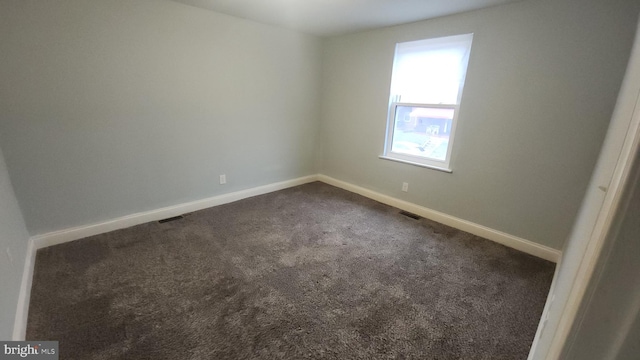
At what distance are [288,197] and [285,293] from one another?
188 cm

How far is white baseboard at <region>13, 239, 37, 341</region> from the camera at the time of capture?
138 centimetres

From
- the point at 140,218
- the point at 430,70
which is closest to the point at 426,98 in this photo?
the point at 430,70

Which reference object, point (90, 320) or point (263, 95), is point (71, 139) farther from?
point (263, 95)

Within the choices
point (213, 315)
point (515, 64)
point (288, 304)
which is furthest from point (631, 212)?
point (515, 64)

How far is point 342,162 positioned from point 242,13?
90.4 inches

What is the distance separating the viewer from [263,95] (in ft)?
11.0

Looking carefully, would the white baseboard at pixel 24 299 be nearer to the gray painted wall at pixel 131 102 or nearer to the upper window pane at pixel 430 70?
the gray painted wall at pixel 131 102

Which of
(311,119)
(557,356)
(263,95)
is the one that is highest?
(263,95)

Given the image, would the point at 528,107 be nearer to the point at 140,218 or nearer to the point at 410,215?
the point at 410,215

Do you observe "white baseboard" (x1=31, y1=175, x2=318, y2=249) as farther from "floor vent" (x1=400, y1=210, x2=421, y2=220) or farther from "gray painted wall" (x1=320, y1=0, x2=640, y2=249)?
"gray painted wall" (x1=320, y1=0, x2=640, y2=249)

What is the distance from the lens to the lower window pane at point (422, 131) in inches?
112

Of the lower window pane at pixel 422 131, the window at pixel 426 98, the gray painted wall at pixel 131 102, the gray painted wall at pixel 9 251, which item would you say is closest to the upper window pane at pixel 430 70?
the window at pixel 426 98

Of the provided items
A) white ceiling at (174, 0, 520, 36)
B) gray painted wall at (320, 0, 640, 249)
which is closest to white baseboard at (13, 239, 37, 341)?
white ceiling at (174, 0, 520, 36)

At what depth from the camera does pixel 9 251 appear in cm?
154
